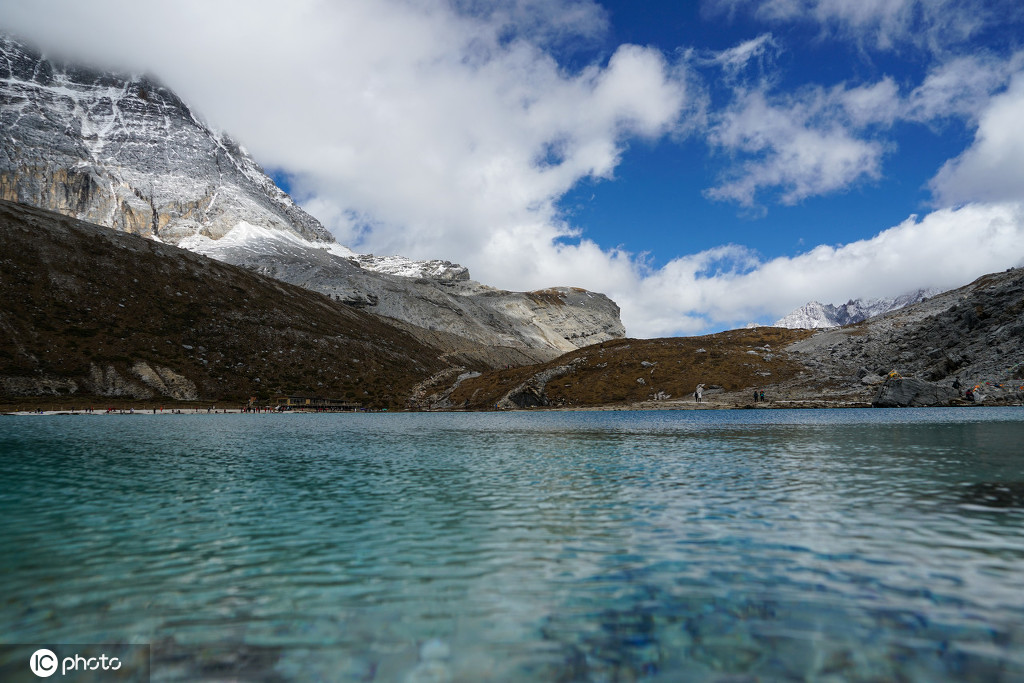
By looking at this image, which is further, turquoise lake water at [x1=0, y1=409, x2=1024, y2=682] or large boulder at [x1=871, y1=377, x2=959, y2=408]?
large boulder at [x1=871, y1=377, x2=959, y2=408]

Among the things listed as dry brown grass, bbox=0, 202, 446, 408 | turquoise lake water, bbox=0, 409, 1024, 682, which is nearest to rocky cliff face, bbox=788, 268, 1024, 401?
turquoise lake water, bbox=0, 409, 1024, 682

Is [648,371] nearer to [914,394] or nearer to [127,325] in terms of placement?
[914,394]

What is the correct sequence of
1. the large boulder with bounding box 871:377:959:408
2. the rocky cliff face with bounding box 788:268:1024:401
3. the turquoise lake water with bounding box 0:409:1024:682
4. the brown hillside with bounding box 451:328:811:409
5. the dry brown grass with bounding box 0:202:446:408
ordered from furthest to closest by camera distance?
the dry brown grass with bounding box 0:202:446:408
the brown hillside with bounding box 451:328:811:409
the rocky cliff face with bounding box 788:268:1024:401
the large boulder with bounding box 871:377:959:408
the turquoise lake water with bounding box 0:409:1024:682

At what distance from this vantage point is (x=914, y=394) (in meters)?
98.4

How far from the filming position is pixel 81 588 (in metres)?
12.7

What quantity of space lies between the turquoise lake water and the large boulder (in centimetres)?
8278

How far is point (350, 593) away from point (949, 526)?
672 inches

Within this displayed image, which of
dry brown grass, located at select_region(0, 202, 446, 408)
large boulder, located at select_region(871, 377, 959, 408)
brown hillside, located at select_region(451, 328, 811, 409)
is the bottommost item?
large boulder, located at select_region(871, 377, 959, 408)

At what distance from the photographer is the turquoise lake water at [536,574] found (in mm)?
9352

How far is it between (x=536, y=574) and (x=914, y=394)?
4316 inches

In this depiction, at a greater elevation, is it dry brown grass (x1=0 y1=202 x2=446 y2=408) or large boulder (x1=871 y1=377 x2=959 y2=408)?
dry brown grass (x1=0 y1=202 x2=446 y2=408)

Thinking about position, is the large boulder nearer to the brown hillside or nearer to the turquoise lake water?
the brown hillside

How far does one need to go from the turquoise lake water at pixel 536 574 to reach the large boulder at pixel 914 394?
82.8 meters

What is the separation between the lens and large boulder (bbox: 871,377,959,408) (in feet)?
321
